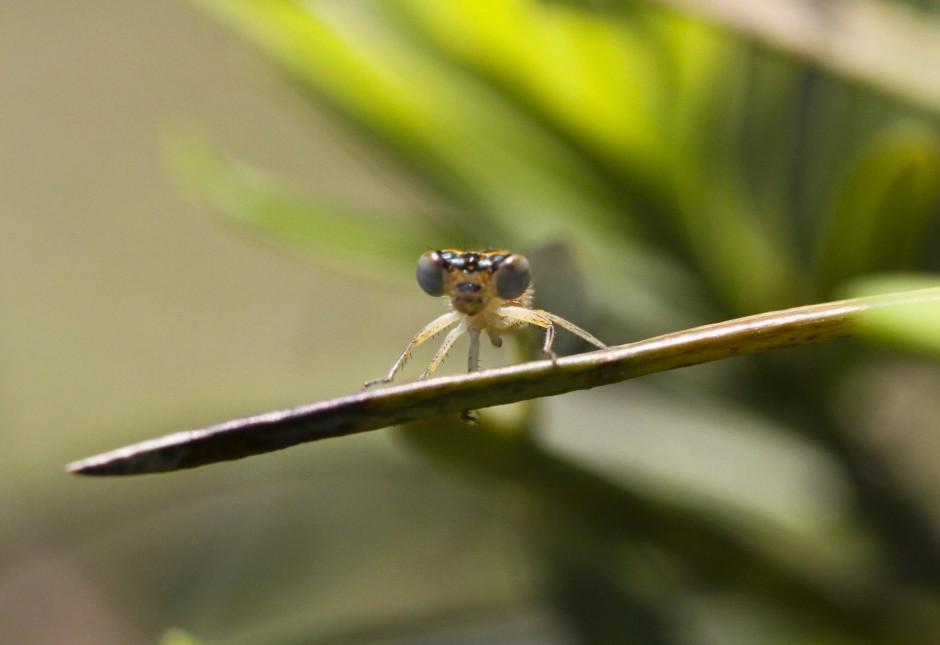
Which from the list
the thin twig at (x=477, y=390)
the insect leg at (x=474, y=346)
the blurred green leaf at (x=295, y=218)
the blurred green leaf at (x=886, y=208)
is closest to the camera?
the thin twig at (x=477, y=390)

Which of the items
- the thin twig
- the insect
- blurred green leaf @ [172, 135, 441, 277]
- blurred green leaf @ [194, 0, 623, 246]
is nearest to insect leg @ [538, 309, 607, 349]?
the insect

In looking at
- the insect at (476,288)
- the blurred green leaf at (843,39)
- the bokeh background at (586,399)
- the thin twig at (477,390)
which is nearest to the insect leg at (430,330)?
the insect at (476,288)

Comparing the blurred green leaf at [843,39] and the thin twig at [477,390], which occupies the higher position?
the blurred green leaf at [843,39]

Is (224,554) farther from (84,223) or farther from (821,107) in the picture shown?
(84,223)

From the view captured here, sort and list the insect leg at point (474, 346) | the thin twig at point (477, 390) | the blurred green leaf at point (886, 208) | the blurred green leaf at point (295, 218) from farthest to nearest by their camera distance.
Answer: the blurred green leaf at point (295, 218) → the insect leg at point (474, 346) → the blurred green leaf at point (886, 208) → the thin twig at point (477, 390)

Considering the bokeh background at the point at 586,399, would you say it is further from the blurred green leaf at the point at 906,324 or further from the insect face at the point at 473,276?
the blurred green leaf at the point at 906,324

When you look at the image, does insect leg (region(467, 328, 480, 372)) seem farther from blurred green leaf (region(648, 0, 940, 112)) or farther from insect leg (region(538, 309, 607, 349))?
blurred green leaf (region(648, 0, 940, 112))

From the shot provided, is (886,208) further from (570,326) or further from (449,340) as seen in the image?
(449,340)
